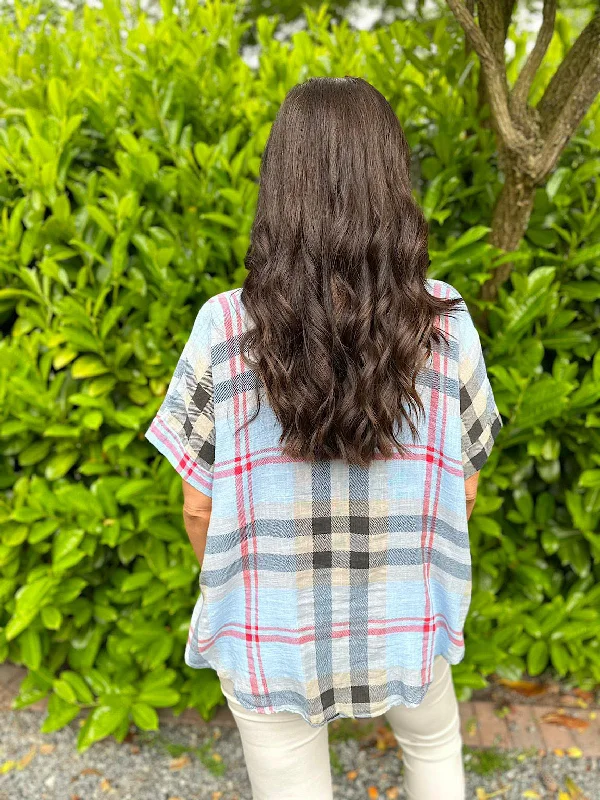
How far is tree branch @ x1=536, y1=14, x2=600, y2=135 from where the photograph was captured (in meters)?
1.88

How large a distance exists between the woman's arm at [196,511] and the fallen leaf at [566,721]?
188cm

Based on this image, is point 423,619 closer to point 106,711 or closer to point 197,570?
point 197,570

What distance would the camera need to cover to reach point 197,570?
234 cm

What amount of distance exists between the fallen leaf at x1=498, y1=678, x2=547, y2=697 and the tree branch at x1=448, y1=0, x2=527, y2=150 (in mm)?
2187

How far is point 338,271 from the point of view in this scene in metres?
1.20

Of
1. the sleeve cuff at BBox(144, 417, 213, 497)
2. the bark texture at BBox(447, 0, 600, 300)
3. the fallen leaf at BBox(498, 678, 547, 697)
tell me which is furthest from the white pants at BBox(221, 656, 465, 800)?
the bark texture at BBox(447, 0, 600, 300)

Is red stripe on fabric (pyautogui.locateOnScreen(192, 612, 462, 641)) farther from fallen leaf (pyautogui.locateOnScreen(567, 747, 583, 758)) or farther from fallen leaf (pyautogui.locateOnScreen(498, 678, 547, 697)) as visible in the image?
fallen leaf (pyautogui.locateOnScreen(498, 678, 547, 697))

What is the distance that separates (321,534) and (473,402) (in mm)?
454

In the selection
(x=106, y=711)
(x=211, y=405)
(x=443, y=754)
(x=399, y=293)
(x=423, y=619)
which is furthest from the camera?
(x=106, y=711)

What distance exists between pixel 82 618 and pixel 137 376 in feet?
3.26

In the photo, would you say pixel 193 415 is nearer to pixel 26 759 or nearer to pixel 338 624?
pixel 338 624

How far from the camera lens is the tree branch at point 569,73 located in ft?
6.17

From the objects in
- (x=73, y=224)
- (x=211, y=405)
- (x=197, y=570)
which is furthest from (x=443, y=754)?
(x=73, y=224)

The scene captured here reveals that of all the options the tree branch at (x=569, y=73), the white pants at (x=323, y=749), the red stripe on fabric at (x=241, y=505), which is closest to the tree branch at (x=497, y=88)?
the tree branch at (x=569, y=73)
